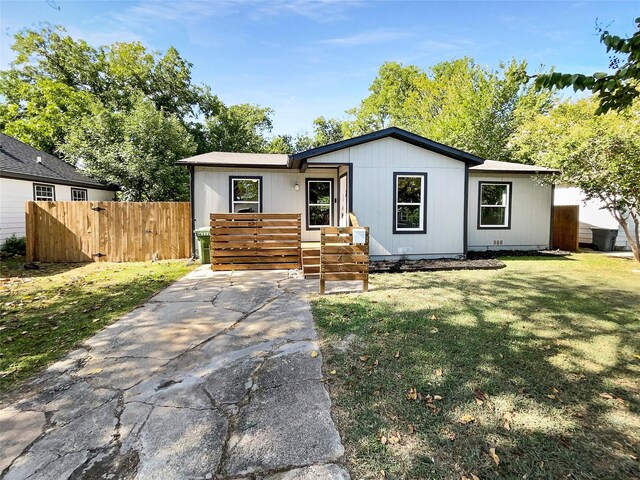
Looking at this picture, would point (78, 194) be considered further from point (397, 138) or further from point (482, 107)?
point (482, 107)

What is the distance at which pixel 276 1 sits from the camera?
→ 910 centimetres

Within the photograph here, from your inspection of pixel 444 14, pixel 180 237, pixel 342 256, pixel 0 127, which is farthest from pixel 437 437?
pixel 0 127

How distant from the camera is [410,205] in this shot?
8.94 m

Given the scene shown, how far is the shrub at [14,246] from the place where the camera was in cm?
1025

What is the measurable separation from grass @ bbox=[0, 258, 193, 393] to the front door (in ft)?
14.5

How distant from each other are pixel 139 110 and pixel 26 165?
16.9 feet

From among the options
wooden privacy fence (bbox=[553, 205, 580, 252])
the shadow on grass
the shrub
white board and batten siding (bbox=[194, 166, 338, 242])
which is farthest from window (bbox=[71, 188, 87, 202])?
wooden privacy fence (bbox=[553, 205, 580, 252])

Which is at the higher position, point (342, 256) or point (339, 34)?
point (339, 34)

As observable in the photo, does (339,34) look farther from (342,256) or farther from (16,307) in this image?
(16,307)

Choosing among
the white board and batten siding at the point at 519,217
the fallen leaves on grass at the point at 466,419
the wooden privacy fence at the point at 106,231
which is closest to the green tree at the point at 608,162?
the white board and batten siding at the point at 519,217

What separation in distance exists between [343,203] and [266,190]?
2.53 meters

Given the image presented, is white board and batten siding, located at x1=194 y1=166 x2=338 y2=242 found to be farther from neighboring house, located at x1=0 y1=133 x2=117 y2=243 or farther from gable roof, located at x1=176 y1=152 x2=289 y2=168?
neighboring house, located at x1=0 y1=133 x2=117 y2=243

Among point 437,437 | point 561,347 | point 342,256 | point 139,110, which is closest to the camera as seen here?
point 437,437

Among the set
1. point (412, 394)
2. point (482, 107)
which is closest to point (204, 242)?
point (412, 394)
